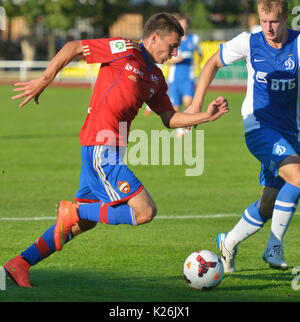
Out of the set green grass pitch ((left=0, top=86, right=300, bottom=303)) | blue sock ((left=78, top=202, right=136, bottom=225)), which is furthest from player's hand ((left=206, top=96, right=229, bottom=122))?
green grass pitch ((left=0, top=86, right=300, bottom=303))

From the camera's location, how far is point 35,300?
565cm

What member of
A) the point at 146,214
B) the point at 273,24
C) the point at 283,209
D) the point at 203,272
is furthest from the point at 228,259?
the point at 273,24

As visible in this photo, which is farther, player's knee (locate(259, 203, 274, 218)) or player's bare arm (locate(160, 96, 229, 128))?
player's knee (locate(259, 203, 274, 218))

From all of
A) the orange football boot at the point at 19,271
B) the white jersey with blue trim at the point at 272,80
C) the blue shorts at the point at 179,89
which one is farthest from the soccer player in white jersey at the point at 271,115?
the blue shorts at the point at 179,89

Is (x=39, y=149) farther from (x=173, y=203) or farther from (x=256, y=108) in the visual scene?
(x=256, y=108)

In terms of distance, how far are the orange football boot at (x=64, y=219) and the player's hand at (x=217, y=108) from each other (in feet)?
4.18

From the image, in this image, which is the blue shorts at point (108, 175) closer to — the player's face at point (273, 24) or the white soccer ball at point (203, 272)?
the white soccer ball at point (203, 272)

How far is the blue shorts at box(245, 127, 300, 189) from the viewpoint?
6.66 meters

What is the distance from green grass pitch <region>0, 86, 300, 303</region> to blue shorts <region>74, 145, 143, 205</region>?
730 millimetres

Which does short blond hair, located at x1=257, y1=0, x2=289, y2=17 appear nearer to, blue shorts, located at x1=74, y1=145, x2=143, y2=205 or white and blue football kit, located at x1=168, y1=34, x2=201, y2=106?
blue shorts, located at x1=74, y1=145, x2=143, y2=205

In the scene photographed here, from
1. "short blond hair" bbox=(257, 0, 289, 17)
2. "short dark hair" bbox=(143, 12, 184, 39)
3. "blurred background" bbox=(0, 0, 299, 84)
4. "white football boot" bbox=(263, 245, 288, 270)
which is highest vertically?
"blurred background" bbox=(0, 0, 299, 84)
